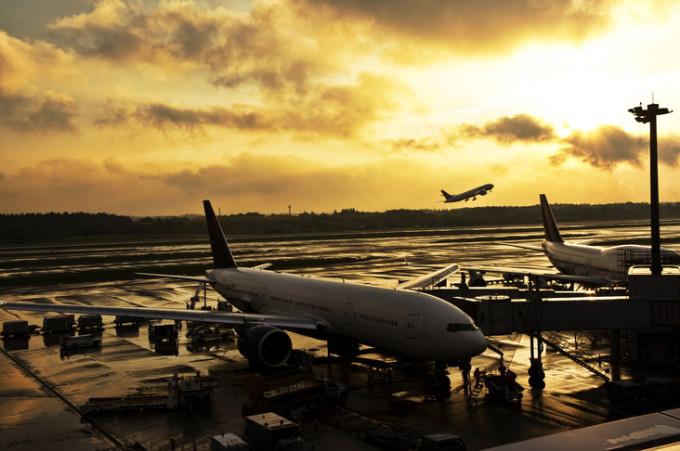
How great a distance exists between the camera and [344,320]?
3139cm

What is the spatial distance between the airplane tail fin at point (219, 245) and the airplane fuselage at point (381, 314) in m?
9.75

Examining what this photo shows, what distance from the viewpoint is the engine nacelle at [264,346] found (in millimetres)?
28234

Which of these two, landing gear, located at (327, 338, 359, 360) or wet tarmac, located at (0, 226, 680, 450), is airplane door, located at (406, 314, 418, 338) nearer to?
wet tarmac, located at (0, 226, 680, 450)

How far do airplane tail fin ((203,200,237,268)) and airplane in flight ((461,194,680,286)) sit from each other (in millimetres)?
23178

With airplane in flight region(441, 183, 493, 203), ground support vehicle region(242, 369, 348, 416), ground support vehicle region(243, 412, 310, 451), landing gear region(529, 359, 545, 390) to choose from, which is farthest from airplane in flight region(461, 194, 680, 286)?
airplane in flight region(441, 183, 493, 203)

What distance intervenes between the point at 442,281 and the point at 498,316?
20.4 m

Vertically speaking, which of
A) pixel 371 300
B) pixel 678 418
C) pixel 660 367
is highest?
pixel 371 300

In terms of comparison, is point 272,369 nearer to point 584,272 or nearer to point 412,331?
point 412,331

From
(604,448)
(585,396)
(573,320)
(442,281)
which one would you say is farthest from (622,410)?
(442,281)

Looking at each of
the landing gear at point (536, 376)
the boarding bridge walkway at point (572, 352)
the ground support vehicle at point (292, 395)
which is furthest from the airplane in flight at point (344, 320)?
the boarding bridge walkway at point (572, 352)

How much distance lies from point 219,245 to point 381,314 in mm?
25157

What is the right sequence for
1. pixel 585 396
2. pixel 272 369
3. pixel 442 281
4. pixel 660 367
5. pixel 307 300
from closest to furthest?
pixel 585 396
pixel 272 369
pixel 660 367
pixel 307 300
pixel 442 281

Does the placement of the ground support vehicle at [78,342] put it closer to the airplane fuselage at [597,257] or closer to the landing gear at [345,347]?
the landing gear at [345,347]

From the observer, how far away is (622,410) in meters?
24.2
